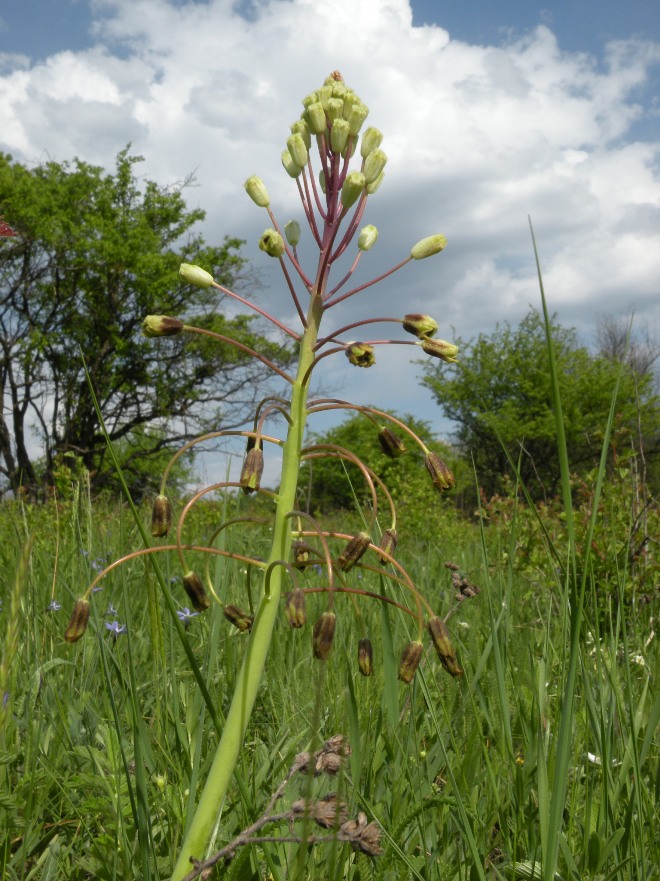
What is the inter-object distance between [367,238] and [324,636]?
3.00ft

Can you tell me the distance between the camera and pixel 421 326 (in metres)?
1.45

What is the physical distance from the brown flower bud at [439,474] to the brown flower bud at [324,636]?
1.11ft

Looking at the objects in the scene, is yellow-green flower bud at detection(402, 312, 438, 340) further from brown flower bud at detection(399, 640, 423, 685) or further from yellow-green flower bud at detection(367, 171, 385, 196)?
brown flower bud at detection(399, 640, 423, 685)

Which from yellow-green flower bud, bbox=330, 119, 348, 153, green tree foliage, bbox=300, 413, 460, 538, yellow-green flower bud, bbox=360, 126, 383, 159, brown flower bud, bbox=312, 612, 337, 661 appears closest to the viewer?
brown flower bud, bbox=312, 612, 337, 661

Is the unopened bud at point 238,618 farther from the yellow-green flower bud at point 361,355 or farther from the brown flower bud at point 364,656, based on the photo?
the yellow-green flower bud at point 361,355

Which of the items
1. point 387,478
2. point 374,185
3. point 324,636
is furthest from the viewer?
point 387,478

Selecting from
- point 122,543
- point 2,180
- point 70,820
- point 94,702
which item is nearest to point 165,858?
point 70,820

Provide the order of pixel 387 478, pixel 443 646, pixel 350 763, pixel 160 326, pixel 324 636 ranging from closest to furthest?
1. pixel 324 636
2. pixel 443 646
3. pixel 160 326
4. pixel 350 763
5. pixel 387 478

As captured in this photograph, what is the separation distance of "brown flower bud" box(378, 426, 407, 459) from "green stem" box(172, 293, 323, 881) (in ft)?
0.74

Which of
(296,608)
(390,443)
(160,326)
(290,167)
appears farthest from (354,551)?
(290,167)

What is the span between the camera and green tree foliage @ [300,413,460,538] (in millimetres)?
13750

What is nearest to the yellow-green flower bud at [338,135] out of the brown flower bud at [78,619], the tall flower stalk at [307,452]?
the tall flower stalk at [307,452]

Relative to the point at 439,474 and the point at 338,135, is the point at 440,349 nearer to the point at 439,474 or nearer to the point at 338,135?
the point at 439,474

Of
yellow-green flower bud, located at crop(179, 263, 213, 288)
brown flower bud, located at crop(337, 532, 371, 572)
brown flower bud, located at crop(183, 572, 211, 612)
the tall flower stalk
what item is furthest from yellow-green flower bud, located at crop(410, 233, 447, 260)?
brown flower bud, located at crop(183, 572, 211, 612)
